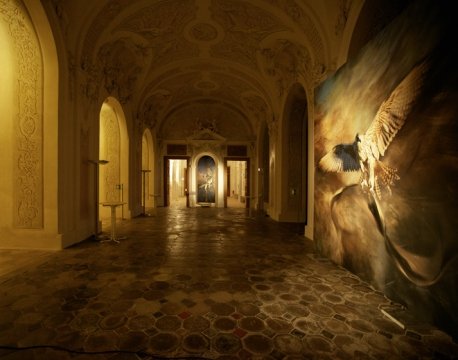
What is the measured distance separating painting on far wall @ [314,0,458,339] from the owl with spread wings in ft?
0.04

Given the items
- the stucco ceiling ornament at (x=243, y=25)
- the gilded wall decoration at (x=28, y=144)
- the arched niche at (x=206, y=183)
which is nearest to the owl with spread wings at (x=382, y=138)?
the stucco ceiling ornament at (x=243, y=25)

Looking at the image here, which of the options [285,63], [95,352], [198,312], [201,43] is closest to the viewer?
[95,352]

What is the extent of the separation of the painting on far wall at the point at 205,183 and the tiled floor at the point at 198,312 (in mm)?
10893

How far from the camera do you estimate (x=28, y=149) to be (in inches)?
207

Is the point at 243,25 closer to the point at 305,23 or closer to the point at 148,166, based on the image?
the point at 305,23

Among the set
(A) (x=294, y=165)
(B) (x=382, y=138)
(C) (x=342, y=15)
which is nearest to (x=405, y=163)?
(B) (x=382, y=138)

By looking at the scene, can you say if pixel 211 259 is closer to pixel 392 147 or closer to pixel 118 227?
pixel 392 147

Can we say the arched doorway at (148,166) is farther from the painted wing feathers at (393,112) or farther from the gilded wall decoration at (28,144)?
the painted wing feathers at (393,112)

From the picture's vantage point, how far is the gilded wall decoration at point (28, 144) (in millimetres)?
5199

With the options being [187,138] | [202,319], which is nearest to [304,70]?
[202,319]

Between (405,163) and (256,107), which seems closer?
(405,163)

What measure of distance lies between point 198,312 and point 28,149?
5.30m

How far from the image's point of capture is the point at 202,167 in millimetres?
16047

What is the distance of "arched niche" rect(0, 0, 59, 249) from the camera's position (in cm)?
518
